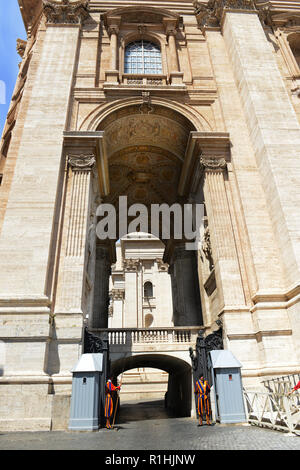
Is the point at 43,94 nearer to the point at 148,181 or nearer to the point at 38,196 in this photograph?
the point at 38,196

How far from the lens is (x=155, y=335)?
13.3 meters

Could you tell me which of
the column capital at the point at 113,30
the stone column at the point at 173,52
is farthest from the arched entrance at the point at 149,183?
the column capital at the point at 113,30

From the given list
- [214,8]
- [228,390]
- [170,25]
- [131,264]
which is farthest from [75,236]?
[131,264]

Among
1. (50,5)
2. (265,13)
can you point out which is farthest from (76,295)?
(265,13)

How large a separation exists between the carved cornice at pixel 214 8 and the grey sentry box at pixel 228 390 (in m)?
17.3

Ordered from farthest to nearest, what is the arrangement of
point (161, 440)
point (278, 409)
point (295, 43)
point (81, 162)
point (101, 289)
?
point (101, 289)
point (295, 43)
point (81, 162)
point (278, 409)
point (161, 440)

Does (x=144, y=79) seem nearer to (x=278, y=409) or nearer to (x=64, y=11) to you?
(x=64, y=11)

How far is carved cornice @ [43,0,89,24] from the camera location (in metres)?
17.0

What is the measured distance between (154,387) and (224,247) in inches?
756

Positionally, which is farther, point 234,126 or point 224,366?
point 234,126

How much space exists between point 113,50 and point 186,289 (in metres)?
13.2

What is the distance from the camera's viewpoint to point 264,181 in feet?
40.7

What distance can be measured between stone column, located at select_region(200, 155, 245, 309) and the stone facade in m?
0.05

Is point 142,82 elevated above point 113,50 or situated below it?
below
